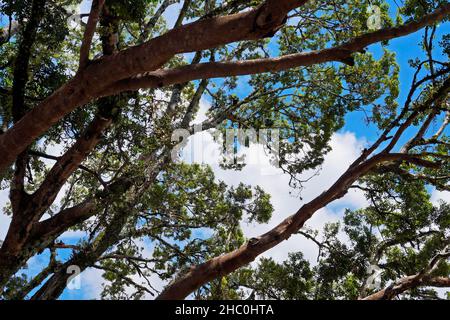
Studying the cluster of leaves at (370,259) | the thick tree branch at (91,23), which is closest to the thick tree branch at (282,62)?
the thick tree branch at (91,23)

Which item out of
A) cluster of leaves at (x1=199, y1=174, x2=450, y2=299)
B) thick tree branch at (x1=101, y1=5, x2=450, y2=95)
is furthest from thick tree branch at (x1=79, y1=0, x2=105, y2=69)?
cluster of leaves at (x1=199, y1=174, x2=450, y2=299)

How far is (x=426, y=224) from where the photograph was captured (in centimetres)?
1041

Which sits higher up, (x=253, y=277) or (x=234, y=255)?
(x=253, y=277)

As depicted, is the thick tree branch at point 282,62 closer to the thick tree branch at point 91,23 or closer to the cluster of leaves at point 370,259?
the thick tree branch at point 91,23

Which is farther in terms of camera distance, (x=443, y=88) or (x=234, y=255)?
(x=443, y=88)

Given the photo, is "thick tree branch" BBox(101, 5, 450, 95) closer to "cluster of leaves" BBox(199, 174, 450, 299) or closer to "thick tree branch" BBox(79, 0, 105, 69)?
"thick tree branch" BBox(79, 0, 105, 69)

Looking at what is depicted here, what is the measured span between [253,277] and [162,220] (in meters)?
2.71

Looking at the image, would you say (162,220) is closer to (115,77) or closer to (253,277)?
(253,277)

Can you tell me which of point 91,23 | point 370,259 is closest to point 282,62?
point 91,23

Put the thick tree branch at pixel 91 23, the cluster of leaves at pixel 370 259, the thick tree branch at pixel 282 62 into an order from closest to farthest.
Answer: the thick tree branch at pixel 282 62 → the thick tree branch at pixel 91 23 → the cluster of leaves at pixel 370 259

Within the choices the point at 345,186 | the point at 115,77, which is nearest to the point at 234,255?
the point at 345,186

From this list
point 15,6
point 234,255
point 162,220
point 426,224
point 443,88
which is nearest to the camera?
point 234,255
